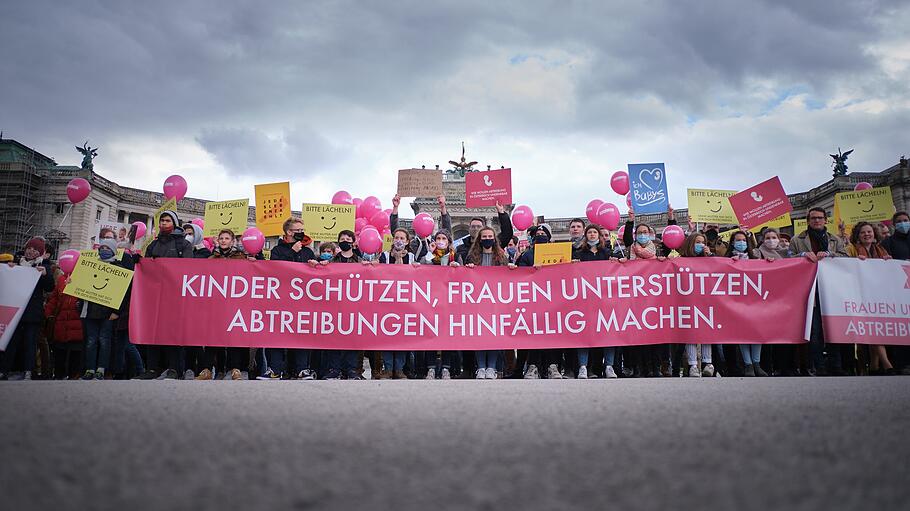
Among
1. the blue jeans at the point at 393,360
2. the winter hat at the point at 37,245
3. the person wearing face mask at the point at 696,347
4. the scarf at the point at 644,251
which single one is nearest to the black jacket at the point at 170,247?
the winter hat at the point at 37,245

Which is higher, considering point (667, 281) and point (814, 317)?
point (667, 281)

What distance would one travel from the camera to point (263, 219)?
956 cm

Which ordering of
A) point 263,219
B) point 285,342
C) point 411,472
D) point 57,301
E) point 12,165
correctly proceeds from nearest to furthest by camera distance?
point 411,472 < point 285,342 < point 57,301 < point 263,219 < point 12,165

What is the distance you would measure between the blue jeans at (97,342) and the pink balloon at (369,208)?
307 inches

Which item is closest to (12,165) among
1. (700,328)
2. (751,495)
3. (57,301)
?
(57,301)

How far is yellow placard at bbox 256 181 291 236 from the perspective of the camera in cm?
954

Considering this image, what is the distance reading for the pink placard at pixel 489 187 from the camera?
9664 millimetres

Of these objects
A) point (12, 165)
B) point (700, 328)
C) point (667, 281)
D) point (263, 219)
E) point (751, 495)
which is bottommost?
point (751, 495)

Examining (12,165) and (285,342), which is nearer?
(285,342)

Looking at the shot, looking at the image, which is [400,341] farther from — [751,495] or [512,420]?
[751,495]

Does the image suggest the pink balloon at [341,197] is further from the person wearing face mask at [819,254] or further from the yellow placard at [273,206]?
the person wearing face mask at [819,254]

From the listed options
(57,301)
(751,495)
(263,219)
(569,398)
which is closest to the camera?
(751,495)

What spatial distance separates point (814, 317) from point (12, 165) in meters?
56.4

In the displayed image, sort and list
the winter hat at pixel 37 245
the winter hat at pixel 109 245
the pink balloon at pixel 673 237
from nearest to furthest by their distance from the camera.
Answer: the winter hat at pixel 109 245 → the winter hat at pixel 37 245 → the pink balloon at pixel 673 237
